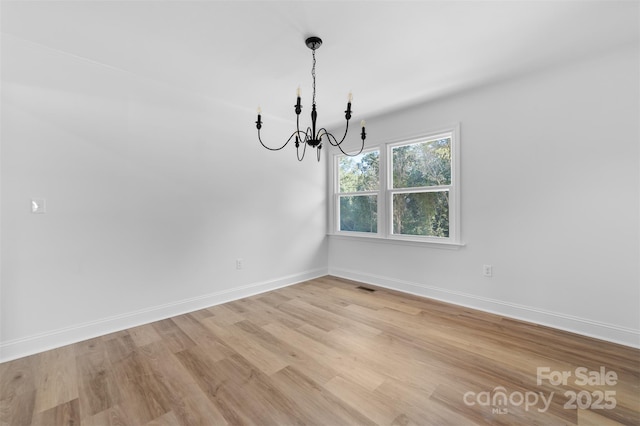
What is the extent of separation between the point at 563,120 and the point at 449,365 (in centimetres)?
242

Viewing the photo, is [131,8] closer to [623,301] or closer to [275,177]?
[275,177]

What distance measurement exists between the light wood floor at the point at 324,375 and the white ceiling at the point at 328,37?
245 centimetres

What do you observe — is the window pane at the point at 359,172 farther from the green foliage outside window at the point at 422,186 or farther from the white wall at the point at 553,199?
the white wall at the point at 553,199

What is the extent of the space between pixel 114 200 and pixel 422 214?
3403 mm

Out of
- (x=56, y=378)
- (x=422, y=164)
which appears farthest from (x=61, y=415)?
(x=422, y=164)

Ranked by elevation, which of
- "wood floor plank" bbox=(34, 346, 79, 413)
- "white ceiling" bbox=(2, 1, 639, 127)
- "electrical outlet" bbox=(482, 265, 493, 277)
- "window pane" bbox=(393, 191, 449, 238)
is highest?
"white ceiling" bbox=(2, 1, 639, 127)

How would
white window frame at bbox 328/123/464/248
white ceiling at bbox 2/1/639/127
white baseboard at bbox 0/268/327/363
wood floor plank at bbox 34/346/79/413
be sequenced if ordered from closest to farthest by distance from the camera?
wood floor plank at bbox 34/346/79/413
white ceiling at bbox 2/1/639/127
white baseboard at bbox 0/268/327/363
white window frame at bbox 328/123/464/248

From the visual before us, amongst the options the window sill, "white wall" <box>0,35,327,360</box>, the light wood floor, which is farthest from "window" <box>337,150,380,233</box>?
the light wood floor

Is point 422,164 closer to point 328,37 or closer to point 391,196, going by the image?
point 391,196

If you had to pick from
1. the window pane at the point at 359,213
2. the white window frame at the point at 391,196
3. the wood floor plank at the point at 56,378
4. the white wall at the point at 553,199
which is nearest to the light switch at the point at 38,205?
the wood floor plank at the point at 56,378

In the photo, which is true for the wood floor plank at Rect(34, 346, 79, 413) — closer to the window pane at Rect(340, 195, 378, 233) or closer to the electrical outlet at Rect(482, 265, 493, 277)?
the window pane at Rect(340, 195, 378, 233)

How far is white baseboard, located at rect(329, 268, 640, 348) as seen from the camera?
2253 mm

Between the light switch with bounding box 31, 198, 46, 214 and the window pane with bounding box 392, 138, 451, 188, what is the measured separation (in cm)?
369

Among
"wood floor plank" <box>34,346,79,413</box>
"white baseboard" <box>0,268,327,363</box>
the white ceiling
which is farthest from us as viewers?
"white baseboard" <box>0,268,327,363</box>
